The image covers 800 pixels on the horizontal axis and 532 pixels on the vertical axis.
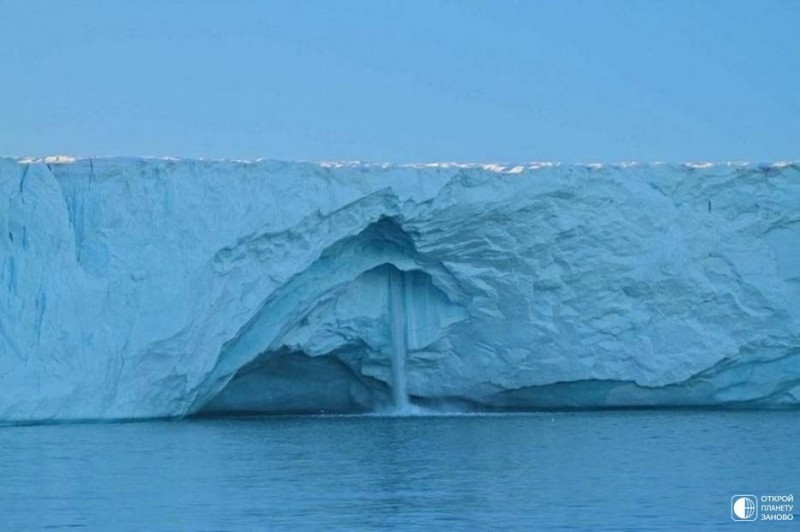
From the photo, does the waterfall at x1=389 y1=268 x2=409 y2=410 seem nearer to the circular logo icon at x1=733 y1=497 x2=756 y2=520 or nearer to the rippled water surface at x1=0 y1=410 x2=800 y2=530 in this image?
the rippled water surface at x1=0 y1=410 x2=800 y2=530

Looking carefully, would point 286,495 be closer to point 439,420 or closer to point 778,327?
point 439,420

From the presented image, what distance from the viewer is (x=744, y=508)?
455 inches

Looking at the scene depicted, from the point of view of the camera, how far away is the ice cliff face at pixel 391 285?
19594 mm

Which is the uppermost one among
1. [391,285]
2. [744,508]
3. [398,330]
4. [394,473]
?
[391,285]

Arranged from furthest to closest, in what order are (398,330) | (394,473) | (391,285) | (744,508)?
1. (391,285)
2. (398,330)
3. (394,473)
4. (744,508)

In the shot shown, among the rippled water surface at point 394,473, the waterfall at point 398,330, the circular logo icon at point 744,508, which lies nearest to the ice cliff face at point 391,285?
the waterfall at point 398,330

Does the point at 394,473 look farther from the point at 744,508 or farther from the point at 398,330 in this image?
the point at 398,330

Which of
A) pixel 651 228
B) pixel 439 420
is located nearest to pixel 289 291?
pixel 439 420

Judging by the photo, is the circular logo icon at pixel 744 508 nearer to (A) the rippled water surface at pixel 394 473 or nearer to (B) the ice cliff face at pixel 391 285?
(A) the rippled water surface at pixel 394 473

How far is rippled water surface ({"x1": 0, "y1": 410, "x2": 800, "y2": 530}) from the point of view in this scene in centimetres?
1121

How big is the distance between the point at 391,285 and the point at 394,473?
8.13 meters

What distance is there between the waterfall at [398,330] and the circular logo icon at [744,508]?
10.3 m

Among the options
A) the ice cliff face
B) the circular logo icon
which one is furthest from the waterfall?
the circular logo icon

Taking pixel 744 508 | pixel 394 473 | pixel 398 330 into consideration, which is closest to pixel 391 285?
pixel 398 330
